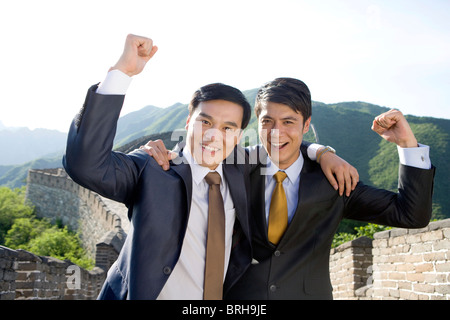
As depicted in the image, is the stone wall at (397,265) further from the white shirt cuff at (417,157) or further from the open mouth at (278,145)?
the open mouth at (278,145)

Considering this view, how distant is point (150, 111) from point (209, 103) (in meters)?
131

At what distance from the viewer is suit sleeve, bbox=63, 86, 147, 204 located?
1866 millimetres

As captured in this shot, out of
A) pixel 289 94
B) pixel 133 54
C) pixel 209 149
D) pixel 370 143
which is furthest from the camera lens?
pixel 370 143

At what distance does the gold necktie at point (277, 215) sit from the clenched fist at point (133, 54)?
1100 millimetres

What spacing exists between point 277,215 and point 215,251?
0.51m

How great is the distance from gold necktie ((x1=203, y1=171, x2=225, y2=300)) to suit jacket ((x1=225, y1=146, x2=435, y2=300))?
286 mm

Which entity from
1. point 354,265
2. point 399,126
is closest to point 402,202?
point 399,126

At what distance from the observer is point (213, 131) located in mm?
2428

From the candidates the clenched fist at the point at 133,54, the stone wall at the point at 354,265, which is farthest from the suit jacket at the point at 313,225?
the stone wall at the point at 354,265

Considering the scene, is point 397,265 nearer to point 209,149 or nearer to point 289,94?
point 289,94

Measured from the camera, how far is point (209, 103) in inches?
98.4

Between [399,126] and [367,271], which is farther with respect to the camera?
[367,271]

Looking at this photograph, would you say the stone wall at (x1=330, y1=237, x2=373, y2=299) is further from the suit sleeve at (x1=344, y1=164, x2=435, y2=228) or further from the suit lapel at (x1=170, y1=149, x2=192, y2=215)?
the suit lapel at (x1=170, y1=149, x2=192, y2=215)

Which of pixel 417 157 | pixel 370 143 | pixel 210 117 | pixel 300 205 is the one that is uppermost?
pixel 370 143
